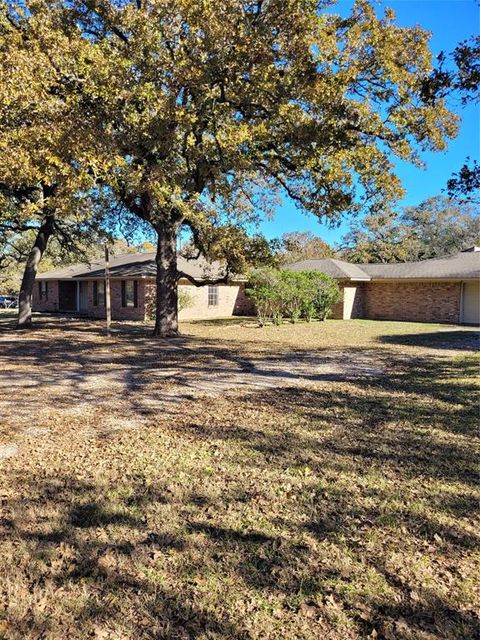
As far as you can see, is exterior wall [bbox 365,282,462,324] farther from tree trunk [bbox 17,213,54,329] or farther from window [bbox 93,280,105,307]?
tree trunk [bbox 17,213,54,329]

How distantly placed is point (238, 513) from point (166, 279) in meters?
12.5

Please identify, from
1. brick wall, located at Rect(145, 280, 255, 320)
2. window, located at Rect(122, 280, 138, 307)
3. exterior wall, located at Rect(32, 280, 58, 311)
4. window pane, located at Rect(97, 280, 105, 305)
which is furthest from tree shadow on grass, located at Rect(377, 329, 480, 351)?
exterior wall, located at Rect(32, 280, 58, 311)

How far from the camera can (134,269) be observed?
78.4 ft

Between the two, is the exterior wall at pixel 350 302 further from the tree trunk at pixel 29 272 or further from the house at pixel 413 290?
the tree trunk at pixel 29 272

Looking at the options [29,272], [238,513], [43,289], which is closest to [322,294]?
[29,272]

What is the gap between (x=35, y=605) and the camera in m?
2.46

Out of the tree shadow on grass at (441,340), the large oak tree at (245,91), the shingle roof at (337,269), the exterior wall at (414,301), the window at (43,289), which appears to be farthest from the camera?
the window at (43,289)

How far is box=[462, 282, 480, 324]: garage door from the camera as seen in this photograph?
76.3ft

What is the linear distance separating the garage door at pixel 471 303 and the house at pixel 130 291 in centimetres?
1119

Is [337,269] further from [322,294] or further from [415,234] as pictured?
[415,234]

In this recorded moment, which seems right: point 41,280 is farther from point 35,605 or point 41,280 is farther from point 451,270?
point 35,605

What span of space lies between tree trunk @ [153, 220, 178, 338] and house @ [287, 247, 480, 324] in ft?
41.1

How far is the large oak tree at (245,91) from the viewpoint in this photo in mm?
9953

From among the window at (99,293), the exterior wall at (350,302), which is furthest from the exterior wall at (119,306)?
the exterior wall at (350,302)
